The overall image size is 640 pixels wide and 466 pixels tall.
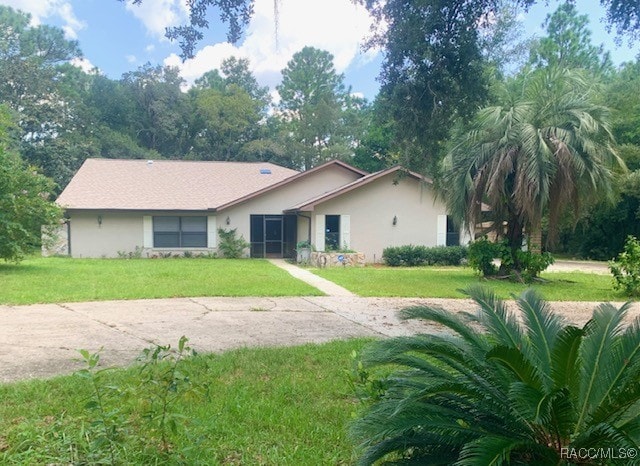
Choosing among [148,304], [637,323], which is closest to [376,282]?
[148,304]

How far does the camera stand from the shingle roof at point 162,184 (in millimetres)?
20734

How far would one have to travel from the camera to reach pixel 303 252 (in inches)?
778

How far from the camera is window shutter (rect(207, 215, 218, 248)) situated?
70.2 feet

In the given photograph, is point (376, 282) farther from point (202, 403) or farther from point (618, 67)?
point (618, 67)

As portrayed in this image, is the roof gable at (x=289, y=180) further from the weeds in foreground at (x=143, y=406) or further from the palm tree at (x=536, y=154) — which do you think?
the weeds in foreground at (x=143, y=406)

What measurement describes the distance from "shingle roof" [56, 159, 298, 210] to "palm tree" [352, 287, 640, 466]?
749 inches

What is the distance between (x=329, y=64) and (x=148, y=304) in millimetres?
46881

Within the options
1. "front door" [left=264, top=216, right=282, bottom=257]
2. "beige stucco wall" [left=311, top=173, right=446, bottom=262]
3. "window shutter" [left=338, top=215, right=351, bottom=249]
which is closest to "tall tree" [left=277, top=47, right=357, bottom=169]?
"front door" [left=264, top=216, right=282, bottom=257]

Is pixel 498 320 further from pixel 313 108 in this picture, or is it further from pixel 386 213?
pixel 313 108

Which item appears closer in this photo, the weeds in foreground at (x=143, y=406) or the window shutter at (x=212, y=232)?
the weeds in foreground at (x=143, y=406)

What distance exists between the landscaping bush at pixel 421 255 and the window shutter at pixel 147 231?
34.5ft

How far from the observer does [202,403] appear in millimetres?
4125

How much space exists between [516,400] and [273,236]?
20.4m

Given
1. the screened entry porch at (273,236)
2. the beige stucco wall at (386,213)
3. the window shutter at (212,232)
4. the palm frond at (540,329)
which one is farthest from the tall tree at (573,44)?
the palm frond at (540,329)
